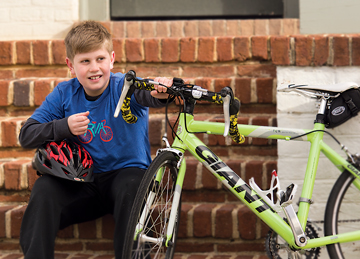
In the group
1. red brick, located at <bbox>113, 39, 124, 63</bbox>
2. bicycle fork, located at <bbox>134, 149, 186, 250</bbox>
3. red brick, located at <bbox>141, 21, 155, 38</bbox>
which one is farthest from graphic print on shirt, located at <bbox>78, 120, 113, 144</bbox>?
red brick, located at <bbox>141, 21, 155, 38</bbox>

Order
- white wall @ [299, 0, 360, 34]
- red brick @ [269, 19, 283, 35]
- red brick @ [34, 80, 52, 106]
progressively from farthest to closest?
1. red brick @ [269, 19, 283, 35]
2. red brick @ [34, 80, 52, 106]
3. white wall @ [299, 0, 360, 34]

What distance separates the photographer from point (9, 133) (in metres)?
2.82

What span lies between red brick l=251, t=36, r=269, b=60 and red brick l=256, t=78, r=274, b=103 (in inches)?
10.2

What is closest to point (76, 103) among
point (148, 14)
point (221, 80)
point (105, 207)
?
point (105, 207)

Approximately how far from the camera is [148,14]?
12.9 ft

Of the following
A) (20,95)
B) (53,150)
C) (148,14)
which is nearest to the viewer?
(53,150)

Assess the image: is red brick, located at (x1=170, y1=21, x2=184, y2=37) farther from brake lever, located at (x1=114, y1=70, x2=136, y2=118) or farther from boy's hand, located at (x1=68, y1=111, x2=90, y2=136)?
brake lever, located at (x1=114, y1=70, x2=136, y2=118)

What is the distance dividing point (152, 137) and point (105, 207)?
2.01ft

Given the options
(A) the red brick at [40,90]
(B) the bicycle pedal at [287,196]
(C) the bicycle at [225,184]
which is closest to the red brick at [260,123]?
(C) the bicycle at [225,184]

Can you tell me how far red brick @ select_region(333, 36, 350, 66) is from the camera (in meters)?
2.40

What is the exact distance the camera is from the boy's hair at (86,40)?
2.11m

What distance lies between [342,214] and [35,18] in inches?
101

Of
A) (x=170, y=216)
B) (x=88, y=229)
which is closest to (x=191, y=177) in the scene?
(x=88, y=229)

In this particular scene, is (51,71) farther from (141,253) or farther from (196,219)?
(141,253)
